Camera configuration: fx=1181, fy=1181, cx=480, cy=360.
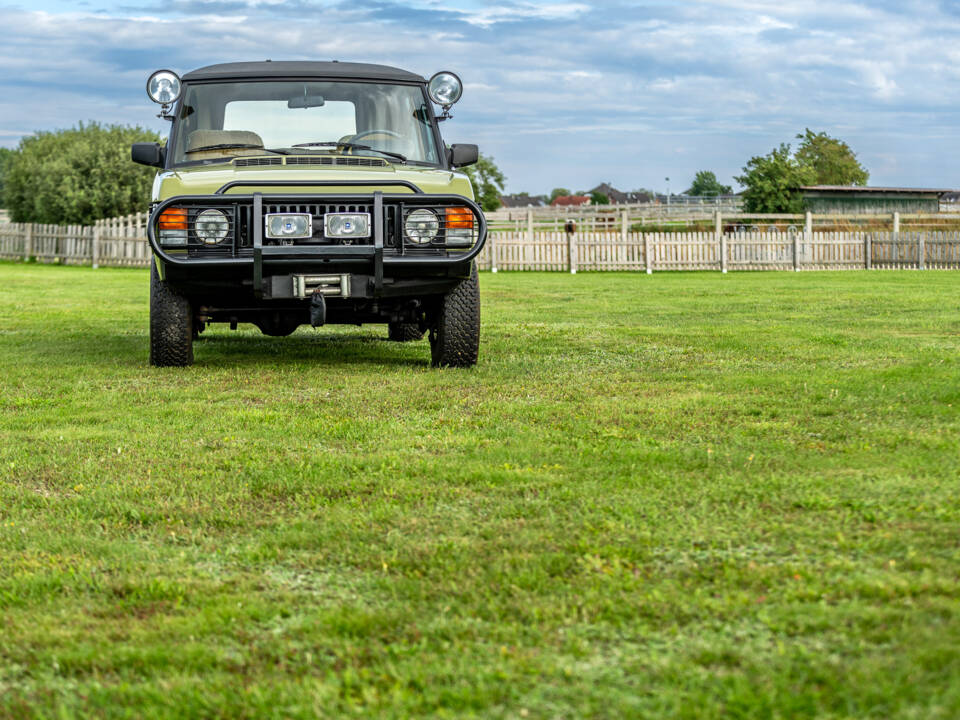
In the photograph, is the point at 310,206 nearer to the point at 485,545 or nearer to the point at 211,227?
the point at 211,227

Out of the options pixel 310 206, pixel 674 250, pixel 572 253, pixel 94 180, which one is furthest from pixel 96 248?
pixel 310 206

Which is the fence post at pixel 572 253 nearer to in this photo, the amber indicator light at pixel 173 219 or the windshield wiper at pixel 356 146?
the windshield wiper at pixel 356 146

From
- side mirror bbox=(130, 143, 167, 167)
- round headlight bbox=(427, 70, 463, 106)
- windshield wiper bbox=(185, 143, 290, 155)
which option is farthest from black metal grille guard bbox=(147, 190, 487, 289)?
round headlight bbox=(427, 70, 463, 106)

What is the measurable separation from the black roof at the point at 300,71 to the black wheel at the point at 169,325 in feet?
5.41

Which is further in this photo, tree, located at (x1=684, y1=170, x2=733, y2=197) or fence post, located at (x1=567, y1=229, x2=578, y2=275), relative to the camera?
tree, located at (x1=684, y1=170, x2=733, y2=197)

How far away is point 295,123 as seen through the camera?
920 centimetres

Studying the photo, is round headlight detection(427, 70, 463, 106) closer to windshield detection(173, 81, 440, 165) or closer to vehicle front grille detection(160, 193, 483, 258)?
windshield detection(173, 81, 440, 165)

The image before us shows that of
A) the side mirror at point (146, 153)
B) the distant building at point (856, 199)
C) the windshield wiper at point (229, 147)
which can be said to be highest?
the distant building at point (856, 199)

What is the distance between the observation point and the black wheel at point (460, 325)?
8609 mm

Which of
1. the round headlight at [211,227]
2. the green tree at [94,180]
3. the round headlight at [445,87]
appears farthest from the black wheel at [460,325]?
the green tree at [94,180]

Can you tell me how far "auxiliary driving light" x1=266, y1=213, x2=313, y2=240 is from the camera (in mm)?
7910

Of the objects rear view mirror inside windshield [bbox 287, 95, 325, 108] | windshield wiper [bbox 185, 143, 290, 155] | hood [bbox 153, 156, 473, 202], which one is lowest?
hood [bbox 153, 156, 473, 202]

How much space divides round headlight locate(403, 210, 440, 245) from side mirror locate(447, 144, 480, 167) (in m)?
1.33

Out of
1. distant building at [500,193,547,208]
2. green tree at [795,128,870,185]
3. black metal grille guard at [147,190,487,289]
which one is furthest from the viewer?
distant building at [500,193,547,208]
